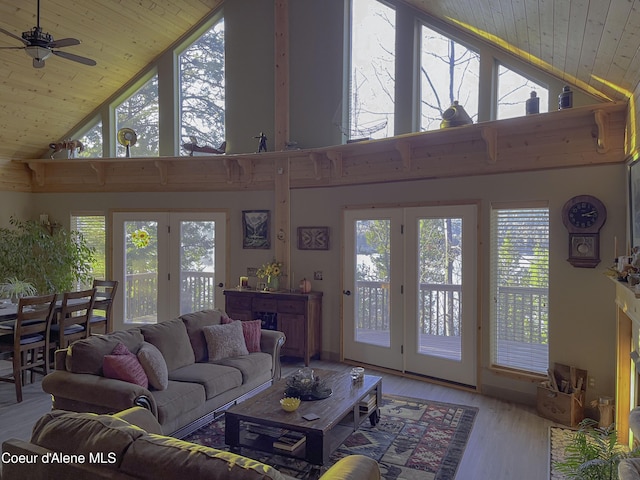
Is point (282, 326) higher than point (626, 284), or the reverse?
point (626, 284)

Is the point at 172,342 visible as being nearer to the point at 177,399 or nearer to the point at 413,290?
→ the point at 177,399

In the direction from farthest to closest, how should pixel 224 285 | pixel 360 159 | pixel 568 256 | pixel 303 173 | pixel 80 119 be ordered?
pixel 80 119, pixel 224 285, pixel 303 173, pixel 360 159, pixel 568 256

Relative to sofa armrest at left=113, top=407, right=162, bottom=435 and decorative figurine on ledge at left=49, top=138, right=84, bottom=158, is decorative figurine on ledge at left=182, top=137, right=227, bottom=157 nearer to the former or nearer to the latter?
decorative figurine on ledge at left=49, top=138, right=84, bottom=158

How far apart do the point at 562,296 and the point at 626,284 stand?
5.07 feet

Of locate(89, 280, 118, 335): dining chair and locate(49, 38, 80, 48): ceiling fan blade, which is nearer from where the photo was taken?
locate(49, 38, 80, 48): ceiling fan blade

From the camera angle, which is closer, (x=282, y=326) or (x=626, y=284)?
(x=626, y=284)

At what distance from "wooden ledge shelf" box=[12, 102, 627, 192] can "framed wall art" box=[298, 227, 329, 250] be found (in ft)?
2.00

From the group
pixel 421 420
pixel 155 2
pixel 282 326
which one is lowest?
pixel 421 420

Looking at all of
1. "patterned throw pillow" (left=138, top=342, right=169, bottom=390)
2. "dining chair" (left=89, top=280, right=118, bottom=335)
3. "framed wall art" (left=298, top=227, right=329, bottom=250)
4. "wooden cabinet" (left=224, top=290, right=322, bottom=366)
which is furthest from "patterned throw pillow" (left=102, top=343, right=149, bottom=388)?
"framed wall art" (left=298, top=227, right=329, bottom=250)

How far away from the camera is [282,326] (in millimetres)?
6023

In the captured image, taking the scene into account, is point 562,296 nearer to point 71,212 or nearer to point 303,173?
point 303,173

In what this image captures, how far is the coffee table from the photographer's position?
3.04 meters

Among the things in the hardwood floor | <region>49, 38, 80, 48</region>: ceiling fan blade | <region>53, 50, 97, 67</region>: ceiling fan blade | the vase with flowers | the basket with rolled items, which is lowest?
the hardwood floor

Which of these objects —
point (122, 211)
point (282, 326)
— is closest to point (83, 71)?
point (122, 211)
